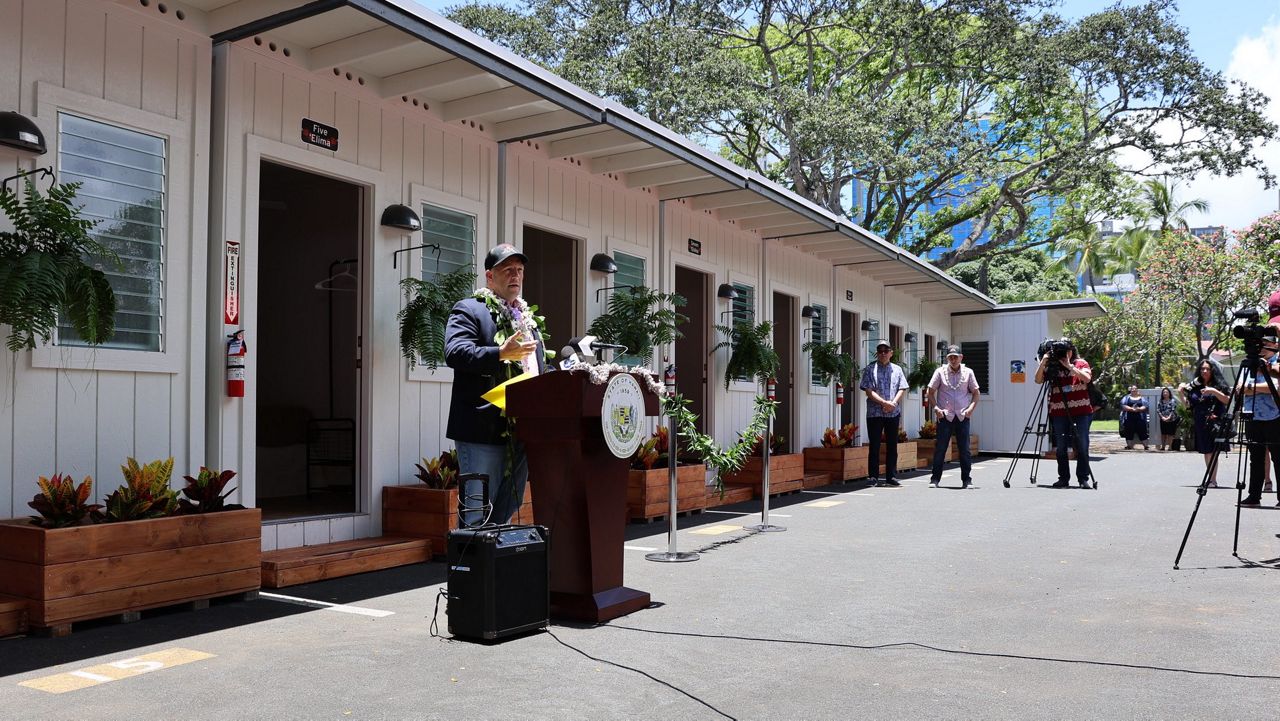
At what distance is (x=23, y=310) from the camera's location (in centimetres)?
428

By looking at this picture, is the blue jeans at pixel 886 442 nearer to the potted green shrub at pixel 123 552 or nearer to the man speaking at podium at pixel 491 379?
the man speaking at podium at pixel 491 379

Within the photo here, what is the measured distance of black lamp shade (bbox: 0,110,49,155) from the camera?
4.63 m

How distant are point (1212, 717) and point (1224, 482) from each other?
11463 mm

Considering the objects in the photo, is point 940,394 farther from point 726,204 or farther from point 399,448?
point 399,448

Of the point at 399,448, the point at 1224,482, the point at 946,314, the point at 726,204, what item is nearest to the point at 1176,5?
the point at 946,314

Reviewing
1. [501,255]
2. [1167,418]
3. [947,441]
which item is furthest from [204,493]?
[1167,418]

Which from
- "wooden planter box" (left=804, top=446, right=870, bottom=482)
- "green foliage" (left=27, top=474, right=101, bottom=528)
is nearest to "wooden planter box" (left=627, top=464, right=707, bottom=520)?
"wooden planter box" (left=804, top=446, right=870, bottom=482)

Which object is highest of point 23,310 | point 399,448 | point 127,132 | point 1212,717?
point 127,132

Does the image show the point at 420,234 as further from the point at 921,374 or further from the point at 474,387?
the point at 921,374

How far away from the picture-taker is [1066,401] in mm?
12094

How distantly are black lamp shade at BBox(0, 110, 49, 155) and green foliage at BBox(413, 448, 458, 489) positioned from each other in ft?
9.99

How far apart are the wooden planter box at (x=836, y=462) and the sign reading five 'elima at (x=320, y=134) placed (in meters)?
8.32

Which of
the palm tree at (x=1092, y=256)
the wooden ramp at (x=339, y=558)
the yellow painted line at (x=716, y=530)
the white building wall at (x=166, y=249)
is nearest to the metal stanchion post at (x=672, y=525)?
the yellow painted line at (x=716, y=530)

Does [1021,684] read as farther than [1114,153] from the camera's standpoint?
No
